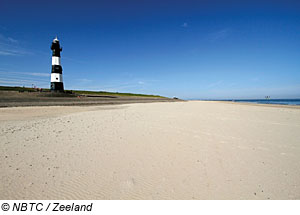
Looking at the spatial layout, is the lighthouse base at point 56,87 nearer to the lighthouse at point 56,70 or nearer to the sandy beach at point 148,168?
the lighthouse at point 56,70

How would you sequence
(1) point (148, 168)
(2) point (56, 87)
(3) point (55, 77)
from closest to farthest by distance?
(1) point (148, 168) < (3) point (55, 77) < (2) point (56, 87)

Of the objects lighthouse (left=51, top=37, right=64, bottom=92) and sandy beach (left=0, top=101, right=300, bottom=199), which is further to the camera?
lighthouse (left=51, top=37, right=64, bottom=92)

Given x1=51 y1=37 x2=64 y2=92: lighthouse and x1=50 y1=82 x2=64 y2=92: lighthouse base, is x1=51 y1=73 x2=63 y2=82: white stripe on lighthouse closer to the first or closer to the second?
x1=51 y1=37 x2=64 y2=92: lighthouse

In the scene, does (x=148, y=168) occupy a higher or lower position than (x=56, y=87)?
lower

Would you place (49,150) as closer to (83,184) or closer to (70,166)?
(70,166)

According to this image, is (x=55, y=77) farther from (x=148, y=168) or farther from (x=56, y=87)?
(x=148, y=168)

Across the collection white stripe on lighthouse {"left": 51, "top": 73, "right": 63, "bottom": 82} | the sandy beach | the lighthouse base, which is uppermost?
white stripe on lighthouse {"left": 51, "top": 73, "right": 63, "bottom": 82}

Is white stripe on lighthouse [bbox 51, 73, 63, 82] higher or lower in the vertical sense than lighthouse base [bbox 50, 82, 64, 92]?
higher

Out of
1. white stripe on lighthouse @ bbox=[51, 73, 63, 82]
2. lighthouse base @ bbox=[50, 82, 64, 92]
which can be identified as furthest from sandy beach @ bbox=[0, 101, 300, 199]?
white stripe on lighthouse @ bbox=[51, 73, 63, 82]

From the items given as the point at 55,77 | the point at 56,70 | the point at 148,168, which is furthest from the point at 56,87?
the point at 148,168
